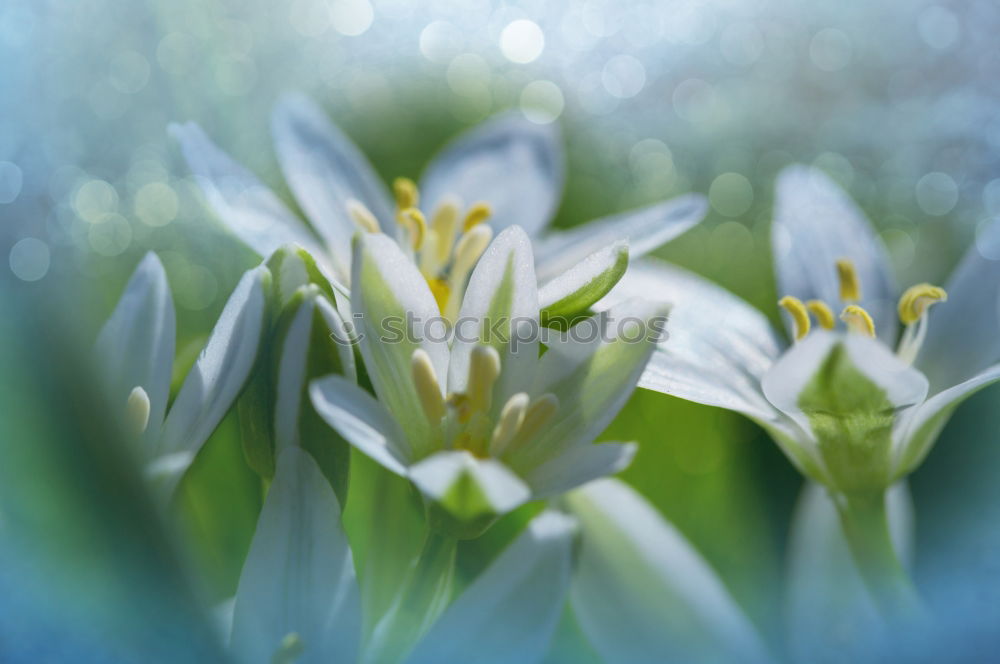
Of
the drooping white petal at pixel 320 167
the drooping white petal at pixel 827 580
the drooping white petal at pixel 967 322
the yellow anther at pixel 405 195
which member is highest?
the drooping white petal at pixel 320 167

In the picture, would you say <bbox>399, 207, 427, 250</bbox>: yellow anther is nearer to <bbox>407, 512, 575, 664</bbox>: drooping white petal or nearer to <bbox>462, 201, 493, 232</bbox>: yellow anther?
<bbox>462, 201, 493, 232</bbox>: yellow anther

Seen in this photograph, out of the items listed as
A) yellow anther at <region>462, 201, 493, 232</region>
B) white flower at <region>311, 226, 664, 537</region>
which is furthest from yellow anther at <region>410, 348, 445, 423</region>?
yellow anther at <region>462, 201, 493, 232</region>

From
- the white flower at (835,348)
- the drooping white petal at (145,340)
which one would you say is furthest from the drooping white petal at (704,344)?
the drooping white petal at (145,340)

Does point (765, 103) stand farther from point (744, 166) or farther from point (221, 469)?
point (221, 469)

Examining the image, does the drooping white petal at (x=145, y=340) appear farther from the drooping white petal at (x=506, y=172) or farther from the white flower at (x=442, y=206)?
the drooping white petal at (x=506, y=172)

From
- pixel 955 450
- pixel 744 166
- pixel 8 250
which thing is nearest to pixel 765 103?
pixel 744 166

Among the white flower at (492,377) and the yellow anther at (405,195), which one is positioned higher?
the yellow anther at (405,195)

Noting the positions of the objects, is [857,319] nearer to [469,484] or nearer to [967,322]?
[967,322]

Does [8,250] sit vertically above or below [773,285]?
above
